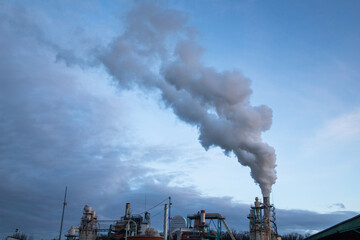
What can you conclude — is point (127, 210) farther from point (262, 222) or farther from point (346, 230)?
point (346, 230)

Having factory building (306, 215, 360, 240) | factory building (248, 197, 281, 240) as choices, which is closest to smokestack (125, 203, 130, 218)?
factory building (248, 197, 281, 240)

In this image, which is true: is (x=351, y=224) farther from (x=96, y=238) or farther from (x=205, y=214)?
(x=96, y=238)

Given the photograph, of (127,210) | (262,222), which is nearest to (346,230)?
(262,222)

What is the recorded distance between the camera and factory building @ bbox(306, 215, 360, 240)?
111ft

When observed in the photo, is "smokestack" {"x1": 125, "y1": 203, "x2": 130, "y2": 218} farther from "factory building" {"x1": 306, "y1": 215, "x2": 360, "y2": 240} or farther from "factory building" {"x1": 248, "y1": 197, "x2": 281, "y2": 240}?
"factory building" {"x1": 306, "y1": 215, "x2": 360, "y2": 240}

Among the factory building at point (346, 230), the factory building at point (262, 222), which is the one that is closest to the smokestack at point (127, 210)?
the factory building at point (262, 222)

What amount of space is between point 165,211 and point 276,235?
28.1m

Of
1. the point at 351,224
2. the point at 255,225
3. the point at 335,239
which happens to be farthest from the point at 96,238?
the point at 351,224

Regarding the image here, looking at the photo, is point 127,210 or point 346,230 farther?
point 127,210

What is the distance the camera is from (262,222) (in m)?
83.2

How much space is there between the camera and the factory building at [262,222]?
81125 millimetres

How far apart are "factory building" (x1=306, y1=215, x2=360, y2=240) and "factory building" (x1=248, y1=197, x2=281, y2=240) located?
97.4 feet

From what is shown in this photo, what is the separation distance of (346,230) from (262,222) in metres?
49.2

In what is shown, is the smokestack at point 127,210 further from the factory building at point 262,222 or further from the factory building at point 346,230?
the factory building at point 346,230
